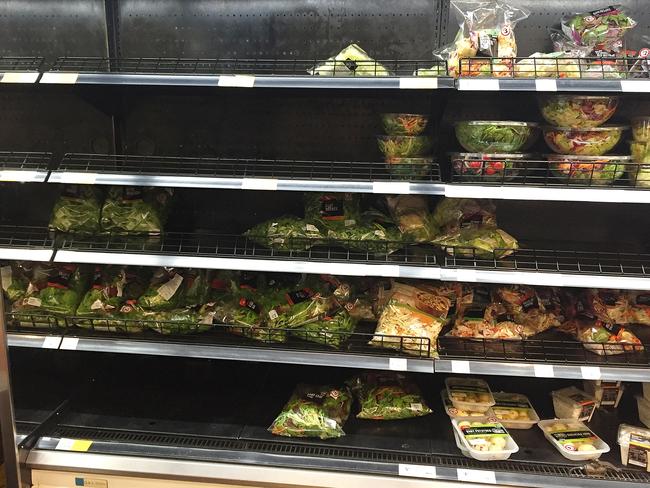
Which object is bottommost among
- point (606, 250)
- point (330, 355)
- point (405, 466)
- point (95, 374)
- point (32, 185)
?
point (405, 466)

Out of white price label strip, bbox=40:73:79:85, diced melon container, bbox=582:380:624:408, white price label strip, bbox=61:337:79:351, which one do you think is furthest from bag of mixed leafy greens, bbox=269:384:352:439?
white price label strip, bbox=40:73:79:85

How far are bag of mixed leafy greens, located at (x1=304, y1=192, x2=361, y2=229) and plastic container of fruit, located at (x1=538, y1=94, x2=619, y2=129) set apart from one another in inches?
31.5

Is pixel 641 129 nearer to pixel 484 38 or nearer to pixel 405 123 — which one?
pixel 484 38

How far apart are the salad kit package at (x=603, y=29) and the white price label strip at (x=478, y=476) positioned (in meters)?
1.55

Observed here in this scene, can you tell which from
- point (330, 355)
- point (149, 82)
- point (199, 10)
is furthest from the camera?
point (199, 10)

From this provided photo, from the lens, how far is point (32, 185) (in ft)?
7.63

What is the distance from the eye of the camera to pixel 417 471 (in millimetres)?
1694

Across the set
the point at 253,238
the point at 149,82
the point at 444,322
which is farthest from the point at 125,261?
the point at 444,322

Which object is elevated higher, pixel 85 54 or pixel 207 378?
pixel 85 54

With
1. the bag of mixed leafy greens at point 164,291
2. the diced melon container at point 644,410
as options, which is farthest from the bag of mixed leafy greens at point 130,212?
the diced melon container at point 644,410

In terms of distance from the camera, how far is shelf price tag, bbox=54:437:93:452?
180cm

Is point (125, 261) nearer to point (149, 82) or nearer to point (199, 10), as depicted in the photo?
point (149, 82)

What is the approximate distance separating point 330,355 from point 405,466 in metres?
0.46

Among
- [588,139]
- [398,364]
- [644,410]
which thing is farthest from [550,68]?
[644,410]
